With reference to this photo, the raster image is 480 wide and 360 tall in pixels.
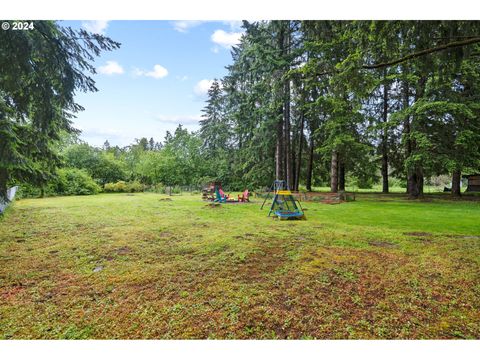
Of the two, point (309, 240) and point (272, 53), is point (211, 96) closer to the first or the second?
point (272, 53)

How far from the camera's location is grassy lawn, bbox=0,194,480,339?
1.91 metres

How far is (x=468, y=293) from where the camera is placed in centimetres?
243

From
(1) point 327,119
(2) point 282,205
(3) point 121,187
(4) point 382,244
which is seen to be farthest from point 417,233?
(3) point 121,187

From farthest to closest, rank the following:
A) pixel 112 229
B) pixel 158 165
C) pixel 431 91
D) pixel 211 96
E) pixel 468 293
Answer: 1. pixel 211 96
2. pixel 158 165
3. pixel 431 91
4. pixel 112 229
5. pixel 468 293

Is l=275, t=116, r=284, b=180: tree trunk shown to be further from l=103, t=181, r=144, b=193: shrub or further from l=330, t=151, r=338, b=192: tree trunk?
l=103, t=181, r=144, b=193: shrub

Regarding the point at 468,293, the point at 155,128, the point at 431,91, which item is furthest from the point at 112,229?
the point at 431,91

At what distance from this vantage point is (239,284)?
264cm

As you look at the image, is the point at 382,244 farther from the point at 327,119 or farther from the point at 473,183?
the point at 473,183

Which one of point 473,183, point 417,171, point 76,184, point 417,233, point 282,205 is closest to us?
point 417,233

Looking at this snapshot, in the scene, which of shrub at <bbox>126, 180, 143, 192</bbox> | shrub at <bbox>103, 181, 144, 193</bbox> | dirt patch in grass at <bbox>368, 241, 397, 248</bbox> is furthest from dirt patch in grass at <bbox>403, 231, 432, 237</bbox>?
shrub at <bbox>126, 180, 143, 192</bbox>

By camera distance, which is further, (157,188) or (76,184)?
(157,188)

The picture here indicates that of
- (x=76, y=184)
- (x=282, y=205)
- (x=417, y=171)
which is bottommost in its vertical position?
(x=282, y=205)

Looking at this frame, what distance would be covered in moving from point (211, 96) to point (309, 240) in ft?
78.1
